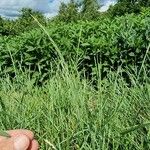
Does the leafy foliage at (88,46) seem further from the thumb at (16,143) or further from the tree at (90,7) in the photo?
the tree at (90,7)

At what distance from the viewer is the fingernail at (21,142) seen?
1489 millimetres

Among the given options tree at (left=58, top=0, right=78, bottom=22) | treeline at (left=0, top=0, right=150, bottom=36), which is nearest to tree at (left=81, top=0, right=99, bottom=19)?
treeline at (left=0, top=0, right=150, bottom=36)

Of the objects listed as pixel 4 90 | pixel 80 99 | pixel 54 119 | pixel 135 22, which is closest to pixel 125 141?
pixel 80 99

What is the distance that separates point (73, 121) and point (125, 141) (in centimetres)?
39

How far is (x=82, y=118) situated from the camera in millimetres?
2605

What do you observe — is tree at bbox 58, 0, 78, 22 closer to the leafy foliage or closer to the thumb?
the leafy foliage

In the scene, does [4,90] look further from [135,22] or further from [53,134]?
[135,22]

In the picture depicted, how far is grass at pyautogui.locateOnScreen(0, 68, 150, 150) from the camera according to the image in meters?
2.37

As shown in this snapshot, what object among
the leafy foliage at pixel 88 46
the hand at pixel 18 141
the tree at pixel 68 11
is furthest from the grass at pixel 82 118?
the tree at pixel 68 11

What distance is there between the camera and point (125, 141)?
8.23ft

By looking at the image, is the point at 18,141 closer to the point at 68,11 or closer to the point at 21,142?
the point at 21,142

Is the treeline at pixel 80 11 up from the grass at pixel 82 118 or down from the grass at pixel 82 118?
down

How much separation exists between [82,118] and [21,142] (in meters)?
1.12

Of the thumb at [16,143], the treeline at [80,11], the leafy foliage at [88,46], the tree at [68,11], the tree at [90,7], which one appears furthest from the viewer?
the tree at [90,7]
